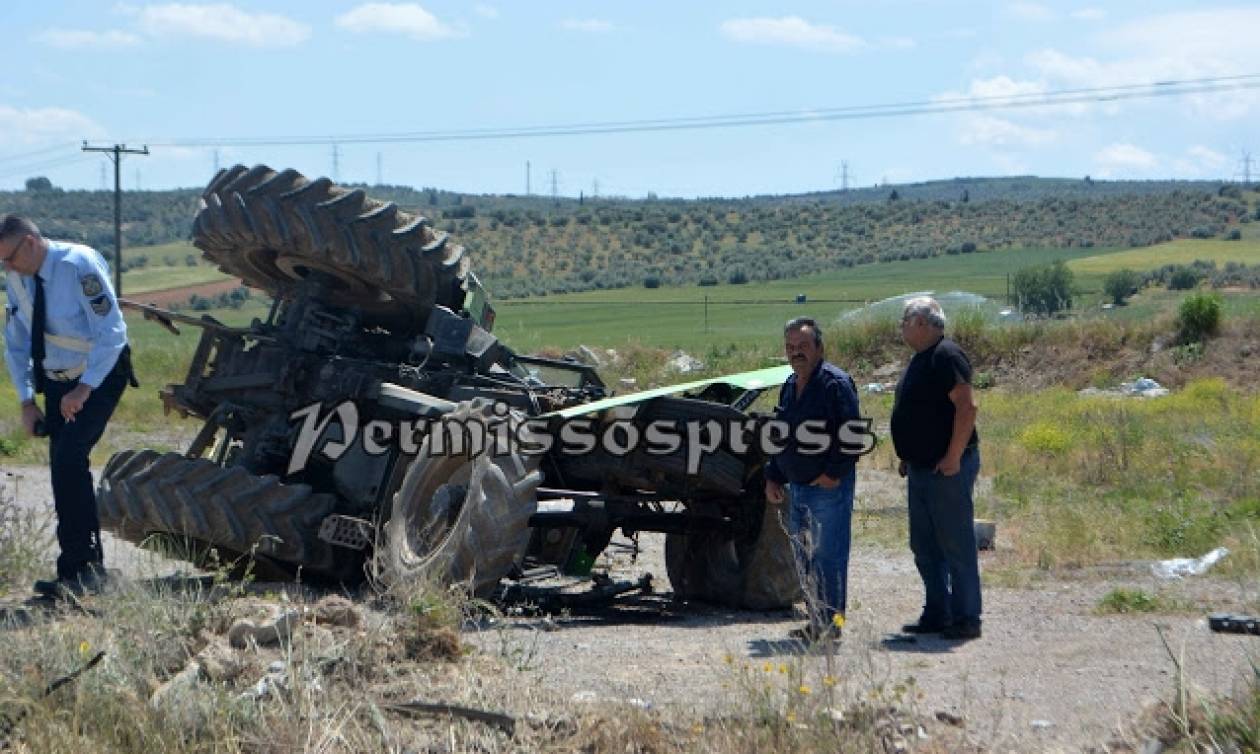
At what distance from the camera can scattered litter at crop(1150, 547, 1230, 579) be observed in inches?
409

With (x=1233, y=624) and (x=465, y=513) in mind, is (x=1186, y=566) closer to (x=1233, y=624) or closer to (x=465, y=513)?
(x=1233, y=624)

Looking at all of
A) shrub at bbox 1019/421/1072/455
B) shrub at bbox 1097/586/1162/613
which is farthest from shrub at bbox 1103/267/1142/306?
shrub at bbox 1097/586/1162/613

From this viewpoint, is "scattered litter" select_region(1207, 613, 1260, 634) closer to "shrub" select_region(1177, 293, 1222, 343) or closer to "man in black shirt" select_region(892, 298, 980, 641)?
"man in black shirt" select_region(892, 298, 980, 641)

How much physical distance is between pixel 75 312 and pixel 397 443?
93.8 inches

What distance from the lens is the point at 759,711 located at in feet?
19.2

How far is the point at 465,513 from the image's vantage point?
346 inches

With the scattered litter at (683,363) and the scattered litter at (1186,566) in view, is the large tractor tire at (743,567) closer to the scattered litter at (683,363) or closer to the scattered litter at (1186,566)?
the scattered litter at (1186,566)

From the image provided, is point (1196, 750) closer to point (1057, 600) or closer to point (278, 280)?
point (1057, 600)

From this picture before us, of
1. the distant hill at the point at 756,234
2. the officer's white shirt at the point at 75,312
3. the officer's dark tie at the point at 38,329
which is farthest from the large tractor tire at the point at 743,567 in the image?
the distant hill at the point at 756,234

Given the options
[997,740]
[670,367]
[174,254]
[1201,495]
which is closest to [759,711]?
[997,740]

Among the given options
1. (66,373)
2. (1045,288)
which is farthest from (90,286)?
(1045,288)

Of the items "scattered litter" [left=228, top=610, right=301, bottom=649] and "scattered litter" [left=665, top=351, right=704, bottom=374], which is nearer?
"scattered litter" [left=228, top=610, right=301, bottom=649]

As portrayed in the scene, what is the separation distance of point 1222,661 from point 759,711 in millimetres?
2326

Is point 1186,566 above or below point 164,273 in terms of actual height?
below
